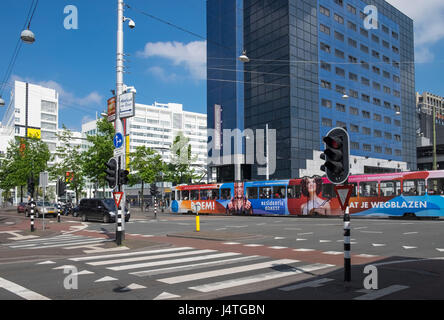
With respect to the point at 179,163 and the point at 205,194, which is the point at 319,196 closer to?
the point at 205,194

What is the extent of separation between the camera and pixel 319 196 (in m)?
31.4

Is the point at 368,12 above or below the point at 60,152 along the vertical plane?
above

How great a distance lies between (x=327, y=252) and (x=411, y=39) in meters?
77.7

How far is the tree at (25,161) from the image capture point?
51531 mm

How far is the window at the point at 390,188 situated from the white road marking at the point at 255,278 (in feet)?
64.8

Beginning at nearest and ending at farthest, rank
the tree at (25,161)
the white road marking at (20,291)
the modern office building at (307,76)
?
1. the white road marking at (20,291)
2. the tree at (25,161)
3. the modern office building at (307,76)

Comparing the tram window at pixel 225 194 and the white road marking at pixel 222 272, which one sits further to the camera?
the tram window at pixel 225 194

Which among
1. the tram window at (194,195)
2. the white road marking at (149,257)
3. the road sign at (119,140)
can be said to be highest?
the road sign at (119,140)

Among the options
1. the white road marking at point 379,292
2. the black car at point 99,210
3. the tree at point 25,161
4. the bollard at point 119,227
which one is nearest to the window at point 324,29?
the tree at point 25,161

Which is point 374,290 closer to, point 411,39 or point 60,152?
point 60,152

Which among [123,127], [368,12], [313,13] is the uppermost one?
[368,12]

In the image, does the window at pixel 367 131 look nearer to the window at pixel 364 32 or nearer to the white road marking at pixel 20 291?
the window at pixel 364 32

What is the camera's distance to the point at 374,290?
22.3ft
